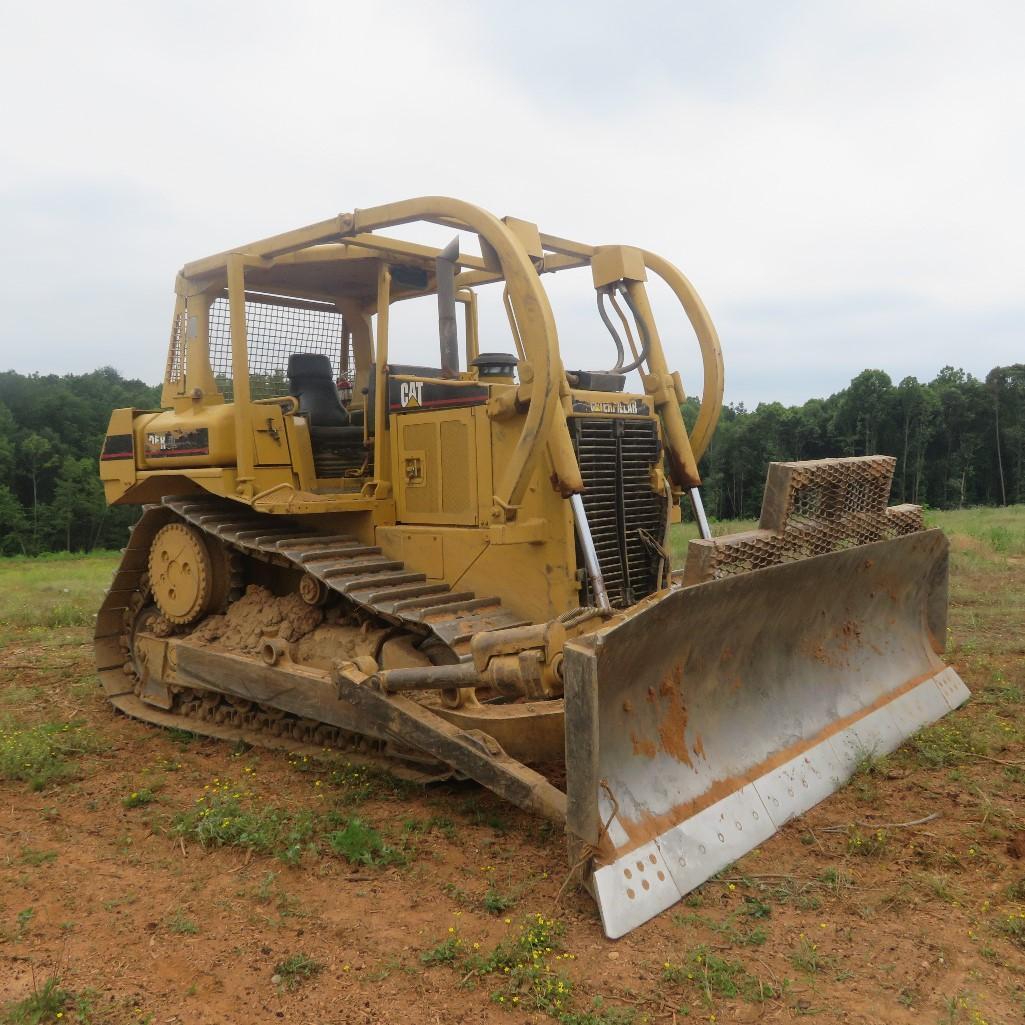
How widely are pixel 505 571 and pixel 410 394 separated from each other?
1331mm

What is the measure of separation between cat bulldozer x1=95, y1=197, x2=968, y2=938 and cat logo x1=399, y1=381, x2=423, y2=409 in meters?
0.01

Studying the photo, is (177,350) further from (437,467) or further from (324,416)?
(437,467)

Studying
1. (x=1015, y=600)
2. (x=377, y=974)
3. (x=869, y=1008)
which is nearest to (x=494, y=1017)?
(x=377, y=974)

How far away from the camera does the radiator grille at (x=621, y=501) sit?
197 inches

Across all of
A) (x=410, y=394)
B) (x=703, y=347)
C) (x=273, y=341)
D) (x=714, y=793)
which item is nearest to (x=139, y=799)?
(x=410, y=394)

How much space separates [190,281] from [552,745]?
4308mm

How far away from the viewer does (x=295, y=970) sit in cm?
299

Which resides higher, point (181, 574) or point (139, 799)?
point (181, 574)

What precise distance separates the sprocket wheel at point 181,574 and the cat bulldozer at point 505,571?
0.08 feet

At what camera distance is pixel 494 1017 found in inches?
107

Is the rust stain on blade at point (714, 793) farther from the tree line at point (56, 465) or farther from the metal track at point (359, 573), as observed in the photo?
the tree line at point (56, 465)

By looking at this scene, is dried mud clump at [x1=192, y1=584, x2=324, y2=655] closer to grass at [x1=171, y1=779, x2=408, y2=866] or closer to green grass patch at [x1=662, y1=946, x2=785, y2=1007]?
grass at [x1=171, y1=779, x2=408, y2=866]

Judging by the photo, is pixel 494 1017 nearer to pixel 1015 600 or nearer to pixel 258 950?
pixel 258 950

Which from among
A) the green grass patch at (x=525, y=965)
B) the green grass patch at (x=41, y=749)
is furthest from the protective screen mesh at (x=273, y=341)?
the green grass patch at (x=525, y=965)
